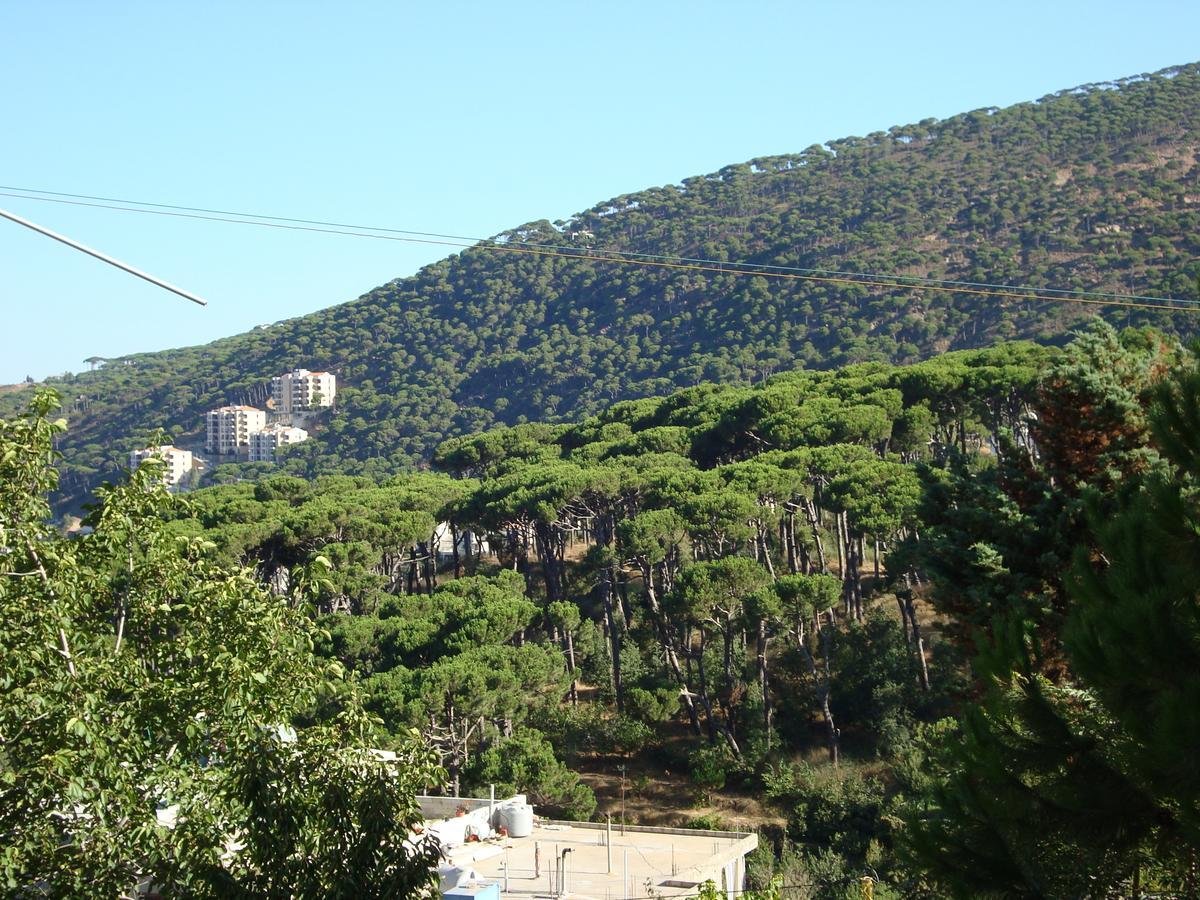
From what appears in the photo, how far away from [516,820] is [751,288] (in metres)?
63.6

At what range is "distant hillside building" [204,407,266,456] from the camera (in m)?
98.5

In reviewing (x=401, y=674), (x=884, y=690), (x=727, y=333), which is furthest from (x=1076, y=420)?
(x=727, y=333)

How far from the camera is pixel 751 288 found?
7944cm

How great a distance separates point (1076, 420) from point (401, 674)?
14908 millimetres

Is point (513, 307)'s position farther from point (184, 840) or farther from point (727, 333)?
point (184, 840)

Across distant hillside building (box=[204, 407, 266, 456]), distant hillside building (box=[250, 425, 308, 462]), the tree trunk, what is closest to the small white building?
the tree trunk

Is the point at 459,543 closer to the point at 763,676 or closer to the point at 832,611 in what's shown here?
the point at 832,611

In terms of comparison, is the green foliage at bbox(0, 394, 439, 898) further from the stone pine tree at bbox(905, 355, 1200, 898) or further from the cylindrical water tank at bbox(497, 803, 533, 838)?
the cylindrical water tank at bbox(497, 803, 533, 838)

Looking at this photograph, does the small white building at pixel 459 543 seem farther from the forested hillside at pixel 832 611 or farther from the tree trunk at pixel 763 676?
the tree trunk at pixel 763 676

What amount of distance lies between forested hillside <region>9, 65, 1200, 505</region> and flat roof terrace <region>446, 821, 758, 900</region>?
3778 centimetres

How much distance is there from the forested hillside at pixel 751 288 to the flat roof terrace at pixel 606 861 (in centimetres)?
3778

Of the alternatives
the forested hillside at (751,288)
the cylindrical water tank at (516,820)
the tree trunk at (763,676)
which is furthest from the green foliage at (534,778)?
the forested hillside at (751,288)

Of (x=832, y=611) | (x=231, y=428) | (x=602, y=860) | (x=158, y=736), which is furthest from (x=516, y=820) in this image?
(x=231, y=428)

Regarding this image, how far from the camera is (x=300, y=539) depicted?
3266cm
